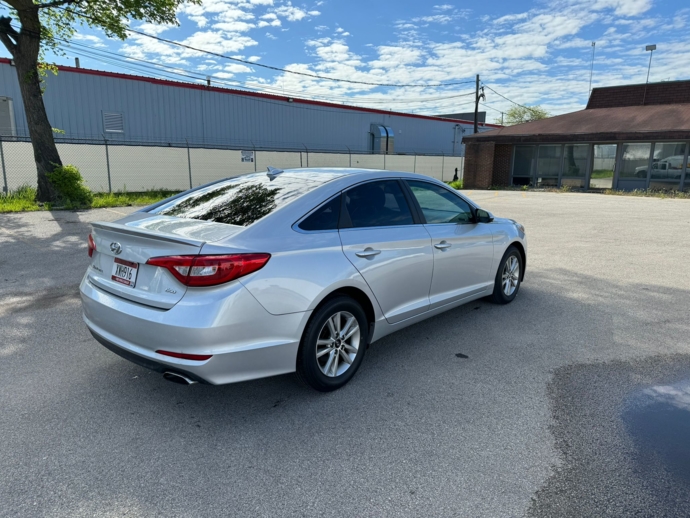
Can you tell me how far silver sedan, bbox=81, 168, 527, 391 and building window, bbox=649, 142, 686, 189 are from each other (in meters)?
23.4

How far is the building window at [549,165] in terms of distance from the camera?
2581cm

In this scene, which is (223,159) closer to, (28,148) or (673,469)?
(28,148)

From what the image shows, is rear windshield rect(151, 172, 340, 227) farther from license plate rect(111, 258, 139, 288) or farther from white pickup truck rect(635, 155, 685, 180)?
white pickup truck rect(635, 155, 685, 180)

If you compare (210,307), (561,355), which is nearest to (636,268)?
(561,355)

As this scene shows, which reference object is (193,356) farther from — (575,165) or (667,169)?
(575,165)

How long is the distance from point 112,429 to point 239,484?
3.28 ft

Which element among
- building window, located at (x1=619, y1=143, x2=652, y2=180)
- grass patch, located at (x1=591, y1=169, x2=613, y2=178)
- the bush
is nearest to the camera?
the bush

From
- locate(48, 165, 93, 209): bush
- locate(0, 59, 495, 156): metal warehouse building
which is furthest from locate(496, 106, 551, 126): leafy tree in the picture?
locate(48, 165, 93, 209): bush

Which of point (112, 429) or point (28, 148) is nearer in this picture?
point (112, 429)

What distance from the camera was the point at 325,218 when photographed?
3.48m

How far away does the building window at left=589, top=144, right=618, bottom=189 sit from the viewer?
2430cm

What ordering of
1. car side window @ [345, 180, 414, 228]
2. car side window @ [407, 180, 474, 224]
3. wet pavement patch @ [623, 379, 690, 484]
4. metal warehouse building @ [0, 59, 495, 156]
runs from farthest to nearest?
metal warehouse building @ [0, 59, 495, 156]
car side window @ [407, 180, 474, 224]
car side window @ [345, 180, 414, 228]
wet pavement patch @ [623, 379, 690, 484]

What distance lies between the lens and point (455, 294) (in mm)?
4641

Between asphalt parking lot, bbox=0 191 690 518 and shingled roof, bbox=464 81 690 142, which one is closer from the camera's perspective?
asphalt parking lot, bbox=0 191 690 518
